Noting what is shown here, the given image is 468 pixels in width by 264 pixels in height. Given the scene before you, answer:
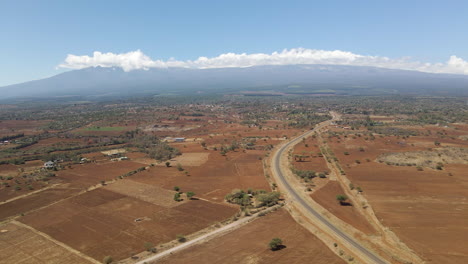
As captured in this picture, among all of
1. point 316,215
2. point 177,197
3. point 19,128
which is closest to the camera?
point 316,215

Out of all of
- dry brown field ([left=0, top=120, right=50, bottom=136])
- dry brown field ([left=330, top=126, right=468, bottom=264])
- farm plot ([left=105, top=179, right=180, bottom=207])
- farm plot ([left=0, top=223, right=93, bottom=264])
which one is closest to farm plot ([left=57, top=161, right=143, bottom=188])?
farm plot ([left=105, top=179, right=180, bottom=207])

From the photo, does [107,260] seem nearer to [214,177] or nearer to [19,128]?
[214,177]

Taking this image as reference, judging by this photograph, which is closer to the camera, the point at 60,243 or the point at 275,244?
the point at 275,244

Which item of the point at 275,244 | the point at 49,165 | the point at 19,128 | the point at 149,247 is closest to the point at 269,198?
the point at 275,244

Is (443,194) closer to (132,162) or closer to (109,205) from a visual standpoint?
(109,205)

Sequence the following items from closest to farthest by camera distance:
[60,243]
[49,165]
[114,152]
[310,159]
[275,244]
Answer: [275,244] < [60,243] < [49,165] < [310,159] < [114,152]

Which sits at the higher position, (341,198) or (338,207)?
(341,198)
